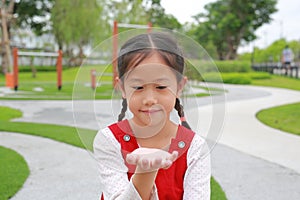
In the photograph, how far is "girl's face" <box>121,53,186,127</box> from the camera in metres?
1.13

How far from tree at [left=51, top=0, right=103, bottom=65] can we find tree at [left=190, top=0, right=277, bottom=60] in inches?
519

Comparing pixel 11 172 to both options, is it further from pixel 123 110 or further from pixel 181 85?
pixel 181 85

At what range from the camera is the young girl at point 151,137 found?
1.13 metres

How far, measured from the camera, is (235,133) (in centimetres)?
657

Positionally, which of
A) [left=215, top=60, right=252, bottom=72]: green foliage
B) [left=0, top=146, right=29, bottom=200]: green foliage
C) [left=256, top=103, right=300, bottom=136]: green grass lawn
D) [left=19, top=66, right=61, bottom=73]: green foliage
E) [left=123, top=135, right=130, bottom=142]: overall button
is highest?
[left=123, top=135, right=130, bottom=142]: overall button

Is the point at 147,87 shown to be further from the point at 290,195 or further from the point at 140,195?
the point at 290,195

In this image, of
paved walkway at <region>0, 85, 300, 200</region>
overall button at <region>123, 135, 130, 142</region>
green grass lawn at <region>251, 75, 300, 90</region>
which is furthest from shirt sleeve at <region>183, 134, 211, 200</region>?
green grass lawn at <region>251, 75, 300, 90</region>

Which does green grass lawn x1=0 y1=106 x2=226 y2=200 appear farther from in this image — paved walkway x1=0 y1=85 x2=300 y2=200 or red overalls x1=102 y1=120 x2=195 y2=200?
red overalls x1=102 y1=120 x2=195 y2=200

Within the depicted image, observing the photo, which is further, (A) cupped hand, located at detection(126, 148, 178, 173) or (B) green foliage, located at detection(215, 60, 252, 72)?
(B) green foliage, located at detection(215, 60, 252, 72)

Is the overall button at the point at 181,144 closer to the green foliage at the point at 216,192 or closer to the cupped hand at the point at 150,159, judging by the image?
the cupped hand at the point at 150,159

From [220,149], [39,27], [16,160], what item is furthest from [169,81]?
[39,27]

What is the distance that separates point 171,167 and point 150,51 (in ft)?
1.47

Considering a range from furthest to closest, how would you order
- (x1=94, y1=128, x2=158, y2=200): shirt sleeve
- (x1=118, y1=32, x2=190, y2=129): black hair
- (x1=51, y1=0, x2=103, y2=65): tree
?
(x1=51, y1=0, x2=103, y2=65): tree
(x1=94, y1=128, x2=158, y2=200): shirt sleeve
(x1=118, y1=32, x2=190, y2=129): black hair

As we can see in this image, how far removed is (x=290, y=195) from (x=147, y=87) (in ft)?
9.16
